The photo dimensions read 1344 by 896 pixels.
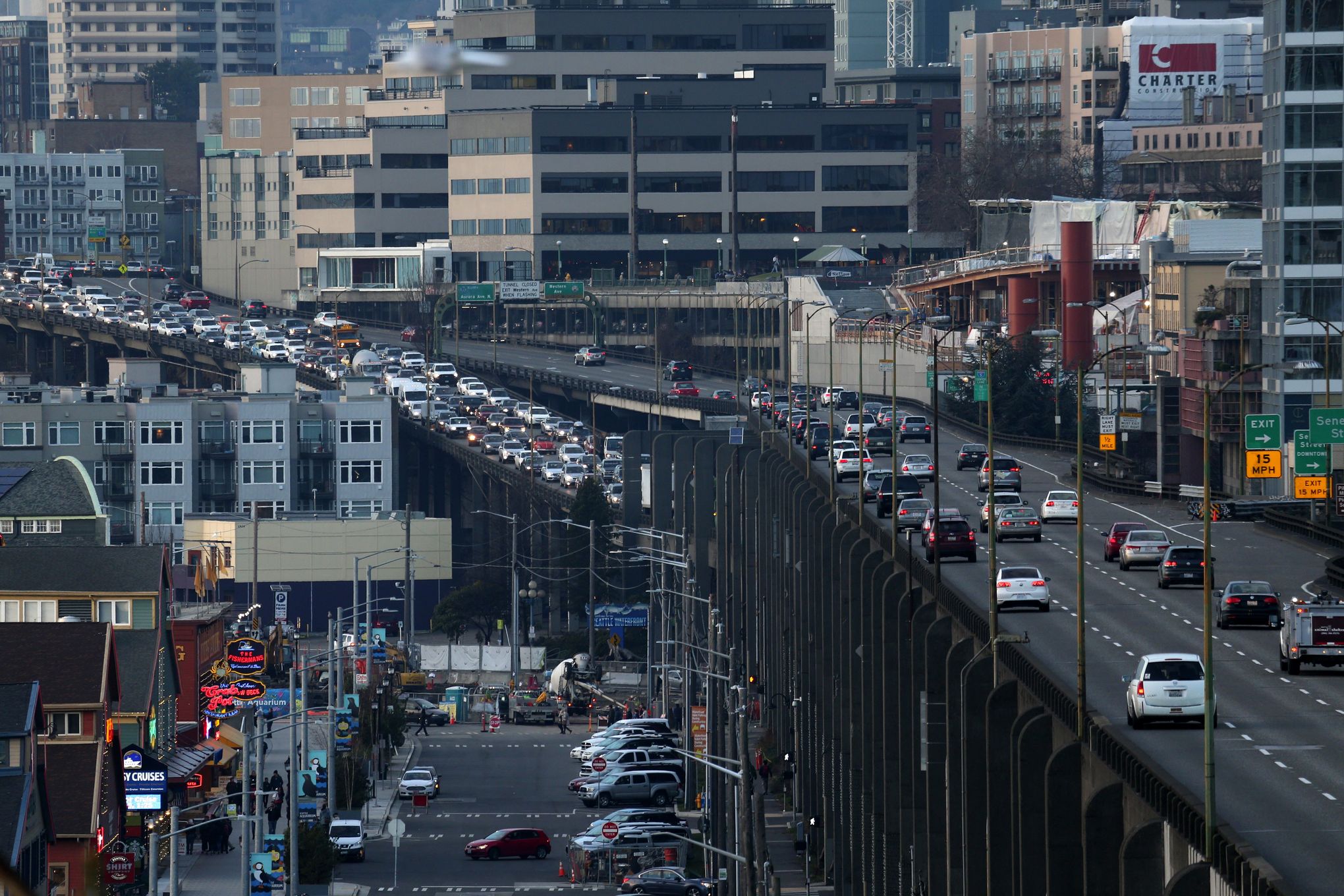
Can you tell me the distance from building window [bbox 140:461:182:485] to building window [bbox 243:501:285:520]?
5.15 m

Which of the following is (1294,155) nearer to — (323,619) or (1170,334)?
(1170,334)

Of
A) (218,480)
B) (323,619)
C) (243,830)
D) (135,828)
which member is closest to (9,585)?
(135,828)

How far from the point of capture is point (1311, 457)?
220 ft

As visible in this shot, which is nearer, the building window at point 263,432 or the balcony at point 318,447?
the building window at point 263,432

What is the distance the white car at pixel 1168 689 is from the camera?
1644 inches

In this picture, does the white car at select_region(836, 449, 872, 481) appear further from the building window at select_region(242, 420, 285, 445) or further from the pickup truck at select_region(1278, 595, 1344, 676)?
the building window at select_region(242, 420, 285, 445)

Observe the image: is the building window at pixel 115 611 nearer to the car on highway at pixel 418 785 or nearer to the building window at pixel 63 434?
the car on highway at pixel 418 785

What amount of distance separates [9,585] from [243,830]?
956 inches

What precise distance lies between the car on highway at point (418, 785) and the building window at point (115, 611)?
16.4 metres

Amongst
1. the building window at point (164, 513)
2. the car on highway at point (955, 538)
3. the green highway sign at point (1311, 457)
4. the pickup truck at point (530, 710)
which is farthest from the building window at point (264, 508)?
the green highway sign at point (1311, 457)

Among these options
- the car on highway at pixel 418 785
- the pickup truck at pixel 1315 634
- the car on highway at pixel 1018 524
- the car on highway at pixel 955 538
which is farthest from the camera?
A: the car on highway at pixel 418 785

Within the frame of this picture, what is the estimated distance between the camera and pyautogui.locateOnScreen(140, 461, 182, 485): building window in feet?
573

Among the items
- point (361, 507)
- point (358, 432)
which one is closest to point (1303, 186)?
point (358, 432)

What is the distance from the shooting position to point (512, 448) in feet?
561
